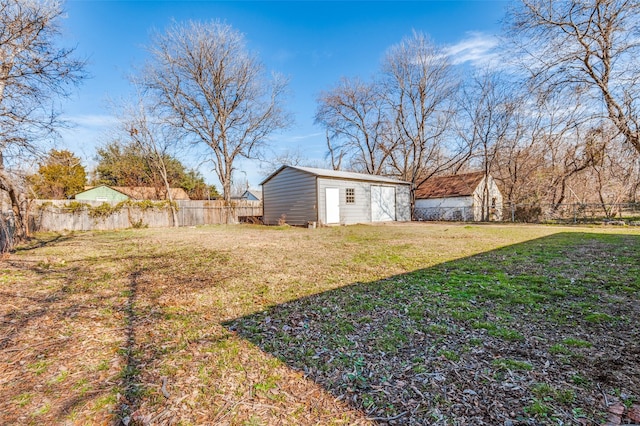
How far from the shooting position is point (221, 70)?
58.7 feet

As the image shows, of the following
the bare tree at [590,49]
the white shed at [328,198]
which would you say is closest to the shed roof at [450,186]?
the white shed at [328,198]

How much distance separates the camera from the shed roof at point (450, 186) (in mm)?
19219

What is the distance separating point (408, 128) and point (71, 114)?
798 inches

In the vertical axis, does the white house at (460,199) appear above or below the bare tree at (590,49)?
below

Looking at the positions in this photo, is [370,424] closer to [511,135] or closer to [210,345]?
[210,345]

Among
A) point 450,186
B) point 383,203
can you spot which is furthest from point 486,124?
point 383,203

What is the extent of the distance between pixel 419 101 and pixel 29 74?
2039 centimetres

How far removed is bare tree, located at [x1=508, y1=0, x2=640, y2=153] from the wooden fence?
14902 millimetres

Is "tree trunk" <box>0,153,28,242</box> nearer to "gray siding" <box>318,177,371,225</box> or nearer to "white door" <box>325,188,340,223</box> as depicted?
Answer: "gray siding" <box>318,177,371,225</box>

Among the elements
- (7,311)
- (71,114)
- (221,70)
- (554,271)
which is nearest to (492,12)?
(554,271)

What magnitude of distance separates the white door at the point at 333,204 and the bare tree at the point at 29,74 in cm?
980

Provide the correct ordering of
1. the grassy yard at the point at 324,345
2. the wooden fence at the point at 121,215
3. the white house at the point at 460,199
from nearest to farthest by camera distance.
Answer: the grassy yard at the point at 324,345 → the wooden fence at the point at 121,215 → the white house at the point at 460,199

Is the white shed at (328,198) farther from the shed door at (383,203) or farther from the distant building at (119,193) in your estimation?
the distant building at (119,193)

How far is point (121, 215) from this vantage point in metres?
14.3
